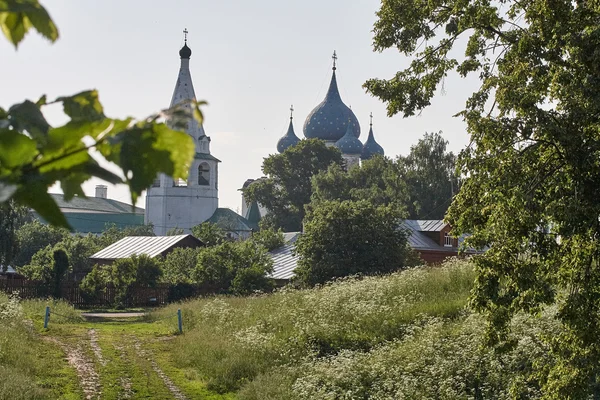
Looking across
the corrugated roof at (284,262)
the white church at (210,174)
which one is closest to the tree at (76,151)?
the corrugated roof at (284,262)

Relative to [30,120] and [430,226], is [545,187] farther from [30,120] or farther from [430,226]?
[430,226]

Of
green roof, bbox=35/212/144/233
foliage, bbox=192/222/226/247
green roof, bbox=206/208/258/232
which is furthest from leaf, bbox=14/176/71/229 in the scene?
green roof, bbox=35/212/144/233

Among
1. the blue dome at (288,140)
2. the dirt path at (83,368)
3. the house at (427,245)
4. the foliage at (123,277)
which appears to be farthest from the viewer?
the blue dome at (288,140)

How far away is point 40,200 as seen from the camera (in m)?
0.84

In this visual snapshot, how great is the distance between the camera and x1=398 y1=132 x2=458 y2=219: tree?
57562 millimetres

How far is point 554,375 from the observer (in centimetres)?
793

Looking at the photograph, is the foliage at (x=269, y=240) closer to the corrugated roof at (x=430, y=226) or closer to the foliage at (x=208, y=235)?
the foliage at (x=208, y=235)

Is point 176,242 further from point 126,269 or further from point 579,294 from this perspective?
point 579,294

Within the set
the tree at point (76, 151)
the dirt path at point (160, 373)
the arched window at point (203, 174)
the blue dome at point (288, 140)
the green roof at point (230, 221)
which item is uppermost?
the blue dome at point (288, 140)

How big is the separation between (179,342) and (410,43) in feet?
31.4

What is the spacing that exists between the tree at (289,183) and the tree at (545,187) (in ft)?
193

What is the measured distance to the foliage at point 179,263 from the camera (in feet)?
117

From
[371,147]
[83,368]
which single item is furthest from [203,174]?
[83,368]

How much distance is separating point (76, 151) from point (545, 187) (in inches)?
309
